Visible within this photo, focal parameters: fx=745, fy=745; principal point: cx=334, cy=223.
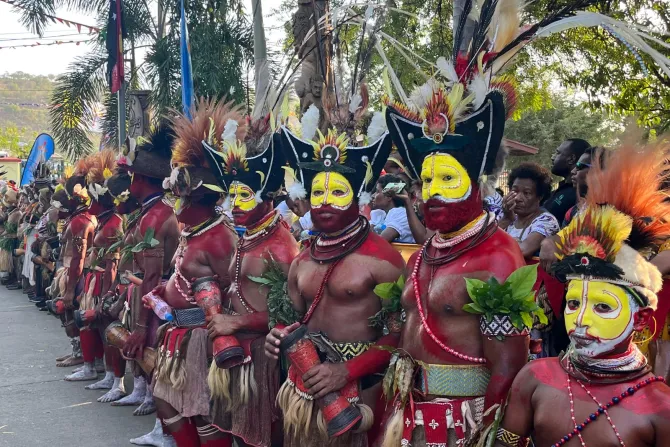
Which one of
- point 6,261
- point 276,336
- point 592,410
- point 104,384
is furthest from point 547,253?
point 6,261

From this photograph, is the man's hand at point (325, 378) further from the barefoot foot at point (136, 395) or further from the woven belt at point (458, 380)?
the barefoot foot at point (136, 395)

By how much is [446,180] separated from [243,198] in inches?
79.1

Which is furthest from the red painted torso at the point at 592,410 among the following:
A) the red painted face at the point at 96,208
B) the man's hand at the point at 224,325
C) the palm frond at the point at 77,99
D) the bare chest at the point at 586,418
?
the palm frond at the point at 77,99

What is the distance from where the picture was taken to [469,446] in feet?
10.5

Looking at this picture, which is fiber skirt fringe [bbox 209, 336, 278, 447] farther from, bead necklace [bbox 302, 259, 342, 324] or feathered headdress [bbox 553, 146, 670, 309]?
feathered headdress [bbox 553, 146, 670, 309]

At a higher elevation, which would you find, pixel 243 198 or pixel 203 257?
pixel 243 198

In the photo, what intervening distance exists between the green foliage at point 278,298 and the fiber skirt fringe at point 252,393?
2.18 feet

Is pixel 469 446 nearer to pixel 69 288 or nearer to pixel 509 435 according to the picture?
pixel 509 435

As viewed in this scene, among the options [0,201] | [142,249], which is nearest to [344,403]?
[142,249]

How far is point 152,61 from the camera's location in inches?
558

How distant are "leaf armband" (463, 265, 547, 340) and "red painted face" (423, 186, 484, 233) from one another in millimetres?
351

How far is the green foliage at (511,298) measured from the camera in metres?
3.12

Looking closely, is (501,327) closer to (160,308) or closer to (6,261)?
(160,308)

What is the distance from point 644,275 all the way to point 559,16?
4.49 ft
